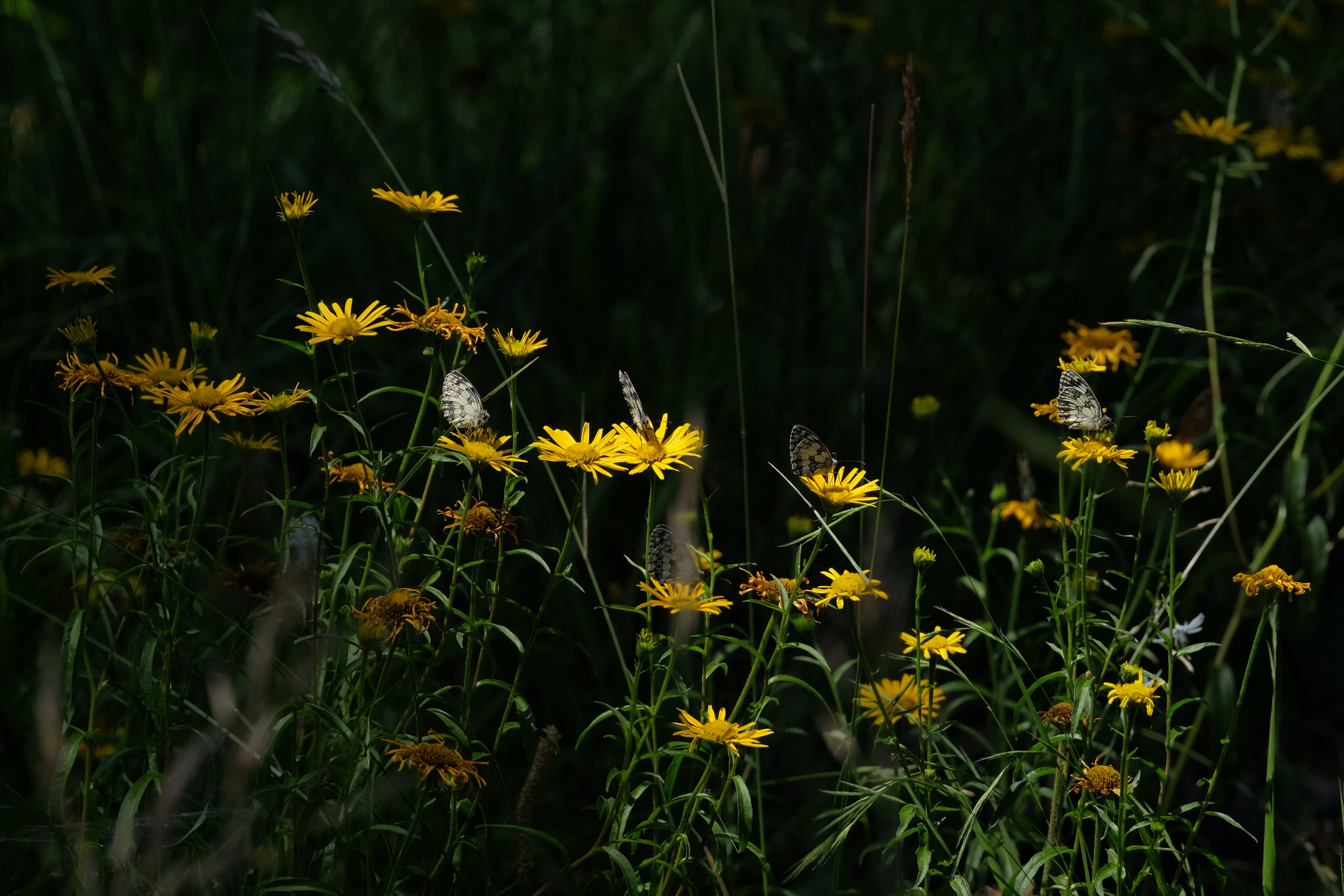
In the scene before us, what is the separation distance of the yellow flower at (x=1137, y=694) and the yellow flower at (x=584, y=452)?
1.78ft

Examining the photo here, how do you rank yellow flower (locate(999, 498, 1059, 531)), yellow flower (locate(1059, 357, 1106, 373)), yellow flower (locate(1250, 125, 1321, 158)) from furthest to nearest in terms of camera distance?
yellow flower (locate(1250, 125, 1321, 158))
yellow flower (locate(999, 498, 1059, 531))
yellow flower (locate(1059, 357, 1106, 373))

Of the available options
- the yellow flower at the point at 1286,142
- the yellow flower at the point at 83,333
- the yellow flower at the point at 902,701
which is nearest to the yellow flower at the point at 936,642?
the yellow flower at the point at 902,701

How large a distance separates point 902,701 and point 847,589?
42 centimetres

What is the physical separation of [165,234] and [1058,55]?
6.75 feet

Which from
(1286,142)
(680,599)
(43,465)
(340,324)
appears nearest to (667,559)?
(680,599)

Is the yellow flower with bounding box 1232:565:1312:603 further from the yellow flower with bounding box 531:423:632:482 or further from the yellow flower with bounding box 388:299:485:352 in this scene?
the yellow flower with bounding box 388:299:485:352

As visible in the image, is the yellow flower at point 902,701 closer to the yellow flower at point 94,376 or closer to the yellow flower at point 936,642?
the yellow flower at point 936,642

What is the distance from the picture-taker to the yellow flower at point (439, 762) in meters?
1.06

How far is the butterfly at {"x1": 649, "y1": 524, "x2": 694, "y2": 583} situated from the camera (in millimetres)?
1179

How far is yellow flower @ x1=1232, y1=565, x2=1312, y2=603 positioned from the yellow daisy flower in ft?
1.27

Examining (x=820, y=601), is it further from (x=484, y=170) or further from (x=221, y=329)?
(x=484, y=170)

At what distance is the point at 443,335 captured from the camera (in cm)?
112

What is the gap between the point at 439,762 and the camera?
42.4 inches

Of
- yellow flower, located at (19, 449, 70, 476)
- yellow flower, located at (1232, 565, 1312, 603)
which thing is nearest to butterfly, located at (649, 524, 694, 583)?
yellow flower, located at (1232, 565, 1312, 603)
